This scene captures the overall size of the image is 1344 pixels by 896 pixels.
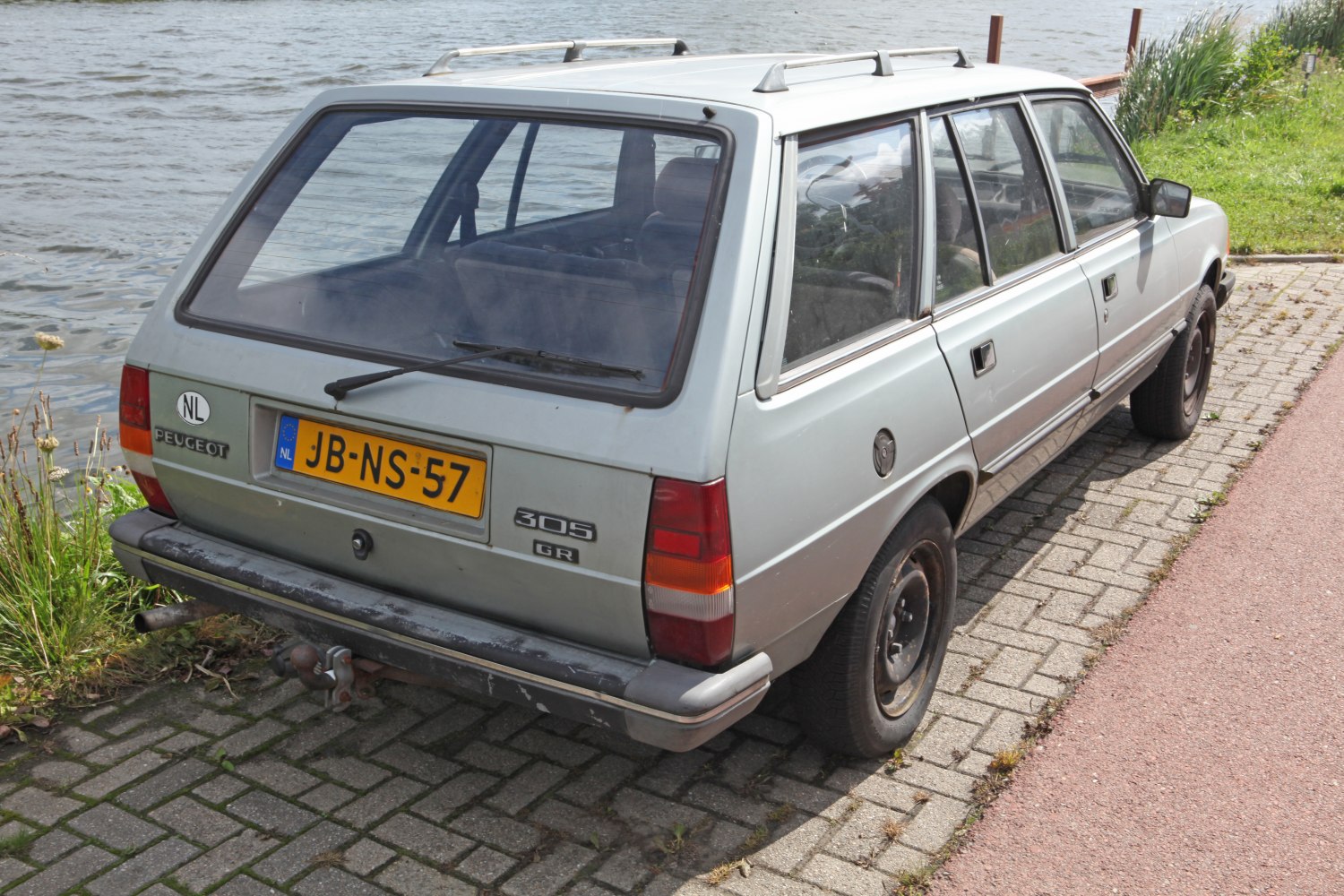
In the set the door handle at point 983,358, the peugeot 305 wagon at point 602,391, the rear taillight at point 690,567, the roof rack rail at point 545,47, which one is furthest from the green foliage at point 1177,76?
the rear taillight at point 690,567

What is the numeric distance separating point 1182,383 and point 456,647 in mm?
4206

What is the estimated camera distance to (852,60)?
3.61 meters

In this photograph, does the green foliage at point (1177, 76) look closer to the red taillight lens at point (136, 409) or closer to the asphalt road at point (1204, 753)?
the asphalt road at point (1204, 753)

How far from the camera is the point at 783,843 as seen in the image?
319cm

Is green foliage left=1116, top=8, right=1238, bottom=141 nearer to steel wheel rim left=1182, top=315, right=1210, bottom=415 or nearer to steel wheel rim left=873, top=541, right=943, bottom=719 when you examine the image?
steel wheel rim left=1182, top=315, right=1210, bottom=415

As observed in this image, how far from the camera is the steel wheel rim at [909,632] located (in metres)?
3.44

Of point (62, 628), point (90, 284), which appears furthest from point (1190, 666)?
point (90, 284)

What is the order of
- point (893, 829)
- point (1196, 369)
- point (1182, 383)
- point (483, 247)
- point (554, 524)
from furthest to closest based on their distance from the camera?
point (1196, 369) < point (1182, 383) < point (893, 829) < point (483, 247) < point (554, 524)

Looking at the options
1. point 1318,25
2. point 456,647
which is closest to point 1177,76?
point 1318,25

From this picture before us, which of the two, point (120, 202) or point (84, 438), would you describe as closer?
point (84, 438)

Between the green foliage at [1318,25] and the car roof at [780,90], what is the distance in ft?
57.3

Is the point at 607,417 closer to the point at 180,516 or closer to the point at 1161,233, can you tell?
the point at 180,516

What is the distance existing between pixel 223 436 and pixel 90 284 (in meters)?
9.45

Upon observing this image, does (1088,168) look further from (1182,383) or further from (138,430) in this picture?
(138,430)
